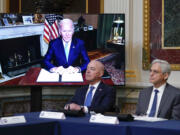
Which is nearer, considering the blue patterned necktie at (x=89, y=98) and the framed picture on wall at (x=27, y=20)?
the blue patterned necktie at (x=89, y=98)

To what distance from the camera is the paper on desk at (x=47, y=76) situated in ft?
19.4

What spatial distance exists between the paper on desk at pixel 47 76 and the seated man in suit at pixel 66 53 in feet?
0.22

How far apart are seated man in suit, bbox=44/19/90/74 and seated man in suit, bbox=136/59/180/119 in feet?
6.43

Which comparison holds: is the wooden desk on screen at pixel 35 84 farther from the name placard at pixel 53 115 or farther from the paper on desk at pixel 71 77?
the name placard at pixel 53 115

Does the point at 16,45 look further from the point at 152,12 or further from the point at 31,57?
the point at 152,12

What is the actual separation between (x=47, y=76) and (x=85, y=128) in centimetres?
296

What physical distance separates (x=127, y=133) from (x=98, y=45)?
3.14 meters

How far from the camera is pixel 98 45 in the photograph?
5973 millimetres

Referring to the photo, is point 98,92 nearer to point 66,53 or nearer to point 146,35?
point 66,53

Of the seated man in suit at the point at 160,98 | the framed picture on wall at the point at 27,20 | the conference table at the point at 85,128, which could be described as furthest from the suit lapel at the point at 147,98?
the framed picture on wall at the point at 27,20

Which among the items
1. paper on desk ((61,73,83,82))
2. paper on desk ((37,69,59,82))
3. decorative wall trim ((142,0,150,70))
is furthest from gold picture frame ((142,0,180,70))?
paper on desk ((37,69,59,82))

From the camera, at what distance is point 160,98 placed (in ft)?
13.4

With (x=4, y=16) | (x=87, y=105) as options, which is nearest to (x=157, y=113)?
(x=87, y=105)

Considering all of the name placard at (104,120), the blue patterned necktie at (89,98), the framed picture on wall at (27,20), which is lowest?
the blue patterned necktie at (89,98)
